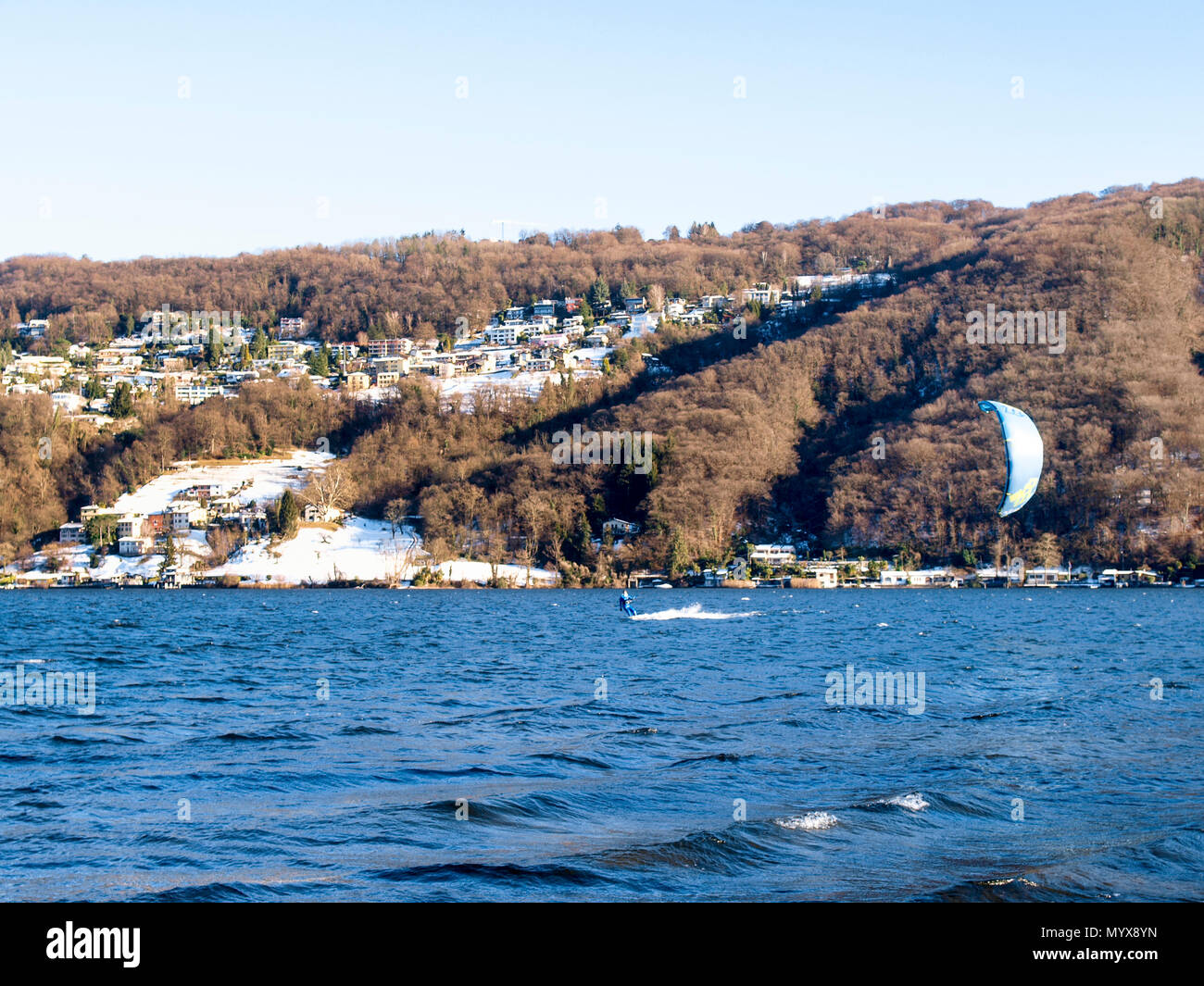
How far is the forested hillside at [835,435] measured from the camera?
99.1 meters

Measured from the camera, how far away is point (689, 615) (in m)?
59.4

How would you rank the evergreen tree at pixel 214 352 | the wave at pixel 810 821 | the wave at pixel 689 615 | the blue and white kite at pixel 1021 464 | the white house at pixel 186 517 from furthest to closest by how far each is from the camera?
1. the evergreen tree at pixel 214 352
2. the white house at pixel 186 517
3. the wave at pixel 689 615
4. the blue and white kite at pixel 1021 464
5. the wave at pixel 810 821

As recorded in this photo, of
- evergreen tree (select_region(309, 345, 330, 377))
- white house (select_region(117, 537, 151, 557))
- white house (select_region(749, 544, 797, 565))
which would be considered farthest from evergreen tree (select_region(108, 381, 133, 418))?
white house (select_region(749, 544, 797, 565))

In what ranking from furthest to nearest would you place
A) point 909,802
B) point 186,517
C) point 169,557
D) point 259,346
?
point 259,346, point 186,517, point 169,557, point 909,802

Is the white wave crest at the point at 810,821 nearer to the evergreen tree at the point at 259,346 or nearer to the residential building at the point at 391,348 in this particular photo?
the residential building at the point at 391,348

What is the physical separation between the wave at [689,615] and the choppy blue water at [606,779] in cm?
2057

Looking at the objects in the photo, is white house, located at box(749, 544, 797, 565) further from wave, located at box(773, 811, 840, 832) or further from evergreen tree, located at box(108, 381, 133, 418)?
wave, located at box(773, 811, 840, 832)

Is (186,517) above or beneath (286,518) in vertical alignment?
above

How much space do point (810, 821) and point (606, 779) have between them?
3.54m

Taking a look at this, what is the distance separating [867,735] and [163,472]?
117875mm

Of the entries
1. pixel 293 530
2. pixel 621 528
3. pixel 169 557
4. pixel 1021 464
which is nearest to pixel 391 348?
pixel 293 530

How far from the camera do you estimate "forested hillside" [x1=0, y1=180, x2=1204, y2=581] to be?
99.1 m

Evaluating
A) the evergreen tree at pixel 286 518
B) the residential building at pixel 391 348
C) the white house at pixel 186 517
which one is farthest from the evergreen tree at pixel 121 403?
the residential building at pixel 391 348

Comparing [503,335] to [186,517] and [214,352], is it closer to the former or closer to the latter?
[214,352]
